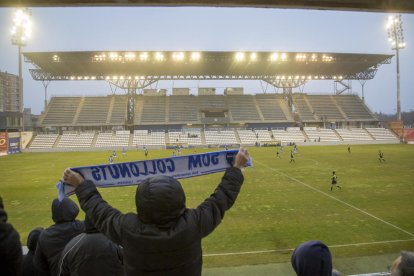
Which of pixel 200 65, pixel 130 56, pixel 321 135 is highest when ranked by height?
pixel 130 56

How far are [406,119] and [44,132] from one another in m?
114

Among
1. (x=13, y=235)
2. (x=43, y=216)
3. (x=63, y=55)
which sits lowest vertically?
(x=43, y=216)

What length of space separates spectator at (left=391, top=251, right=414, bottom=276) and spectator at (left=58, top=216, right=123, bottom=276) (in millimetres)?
2393

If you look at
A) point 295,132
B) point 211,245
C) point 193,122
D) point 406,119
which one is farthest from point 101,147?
point 406,119

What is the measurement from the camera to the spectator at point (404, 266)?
214cm

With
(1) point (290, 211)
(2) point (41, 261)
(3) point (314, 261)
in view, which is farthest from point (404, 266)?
(1) point (290, 211)

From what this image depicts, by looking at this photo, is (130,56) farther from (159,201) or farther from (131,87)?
(159,201)

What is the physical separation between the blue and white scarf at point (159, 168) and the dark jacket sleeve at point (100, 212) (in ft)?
1.93

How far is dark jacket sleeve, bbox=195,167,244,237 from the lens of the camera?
2.49 metres

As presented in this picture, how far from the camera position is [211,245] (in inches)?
367

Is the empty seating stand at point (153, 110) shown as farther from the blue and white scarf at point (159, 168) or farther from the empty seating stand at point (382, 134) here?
the blue and white scarf at point (159, 168)

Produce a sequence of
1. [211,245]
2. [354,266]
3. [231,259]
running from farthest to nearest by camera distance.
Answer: [211,245] → [231,259] → [354,266]

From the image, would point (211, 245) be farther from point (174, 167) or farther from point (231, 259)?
point (174, 167)

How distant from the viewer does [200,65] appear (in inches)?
2283
